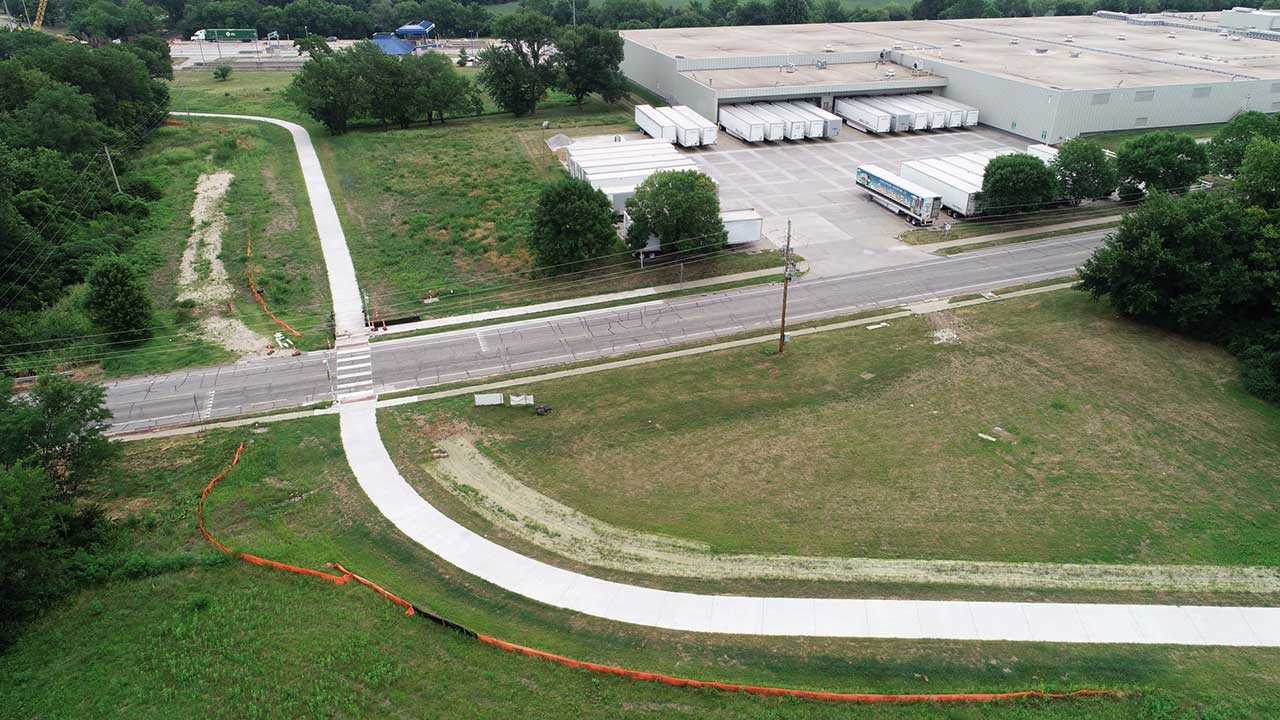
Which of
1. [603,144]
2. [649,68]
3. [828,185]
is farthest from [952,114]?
[649,68]

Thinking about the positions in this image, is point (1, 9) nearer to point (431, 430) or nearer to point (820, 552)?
point (431, 430)

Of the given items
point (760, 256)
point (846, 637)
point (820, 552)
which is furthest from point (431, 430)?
point (760, 256)

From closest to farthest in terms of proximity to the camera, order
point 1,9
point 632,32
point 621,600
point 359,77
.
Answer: point 621,600 → point 359,77 → point 632,32 → point 1,9

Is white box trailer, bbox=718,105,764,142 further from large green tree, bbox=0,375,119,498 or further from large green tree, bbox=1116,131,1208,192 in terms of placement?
large green tree, bbox=0,375,119,498

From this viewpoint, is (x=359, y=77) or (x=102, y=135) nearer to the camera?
(x=102, y=135)

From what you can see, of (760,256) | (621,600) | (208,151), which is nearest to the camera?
(621,600)

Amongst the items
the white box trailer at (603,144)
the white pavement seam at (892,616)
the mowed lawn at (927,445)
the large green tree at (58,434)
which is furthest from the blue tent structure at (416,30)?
the white pavement seam at (892,616)

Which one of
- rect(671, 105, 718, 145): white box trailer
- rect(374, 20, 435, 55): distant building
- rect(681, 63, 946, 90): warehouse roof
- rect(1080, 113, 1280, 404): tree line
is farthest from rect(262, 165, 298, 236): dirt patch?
rect(374, 20, 435, 55): distant building

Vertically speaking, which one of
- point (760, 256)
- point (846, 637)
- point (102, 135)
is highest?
point (102, 135)

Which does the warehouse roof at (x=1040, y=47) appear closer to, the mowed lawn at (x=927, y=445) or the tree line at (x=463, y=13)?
the tree line at (x=463, y=13)
